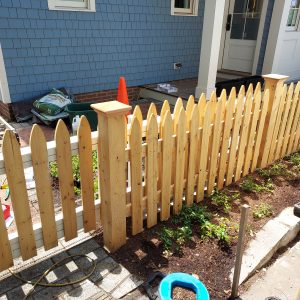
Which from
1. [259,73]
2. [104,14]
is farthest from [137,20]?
[259,73]

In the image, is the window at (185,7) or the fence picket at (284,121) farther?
the window at (185,7)

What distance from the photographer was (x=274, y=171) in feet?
13.8

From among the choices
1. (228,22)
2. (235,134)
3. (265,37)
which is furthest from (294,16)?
(235,134)

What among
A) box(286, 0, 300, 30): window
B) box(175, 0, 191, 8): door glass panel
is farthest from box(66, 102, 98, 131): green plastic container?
box(286, 0, 300, 30): window

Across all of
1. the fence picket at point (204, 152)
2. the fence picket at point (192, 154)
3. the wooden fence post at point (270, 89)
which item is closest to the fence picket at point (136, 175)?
the fence picket at point (192, 154)

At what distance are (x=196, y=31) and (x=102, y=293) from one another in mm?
7632

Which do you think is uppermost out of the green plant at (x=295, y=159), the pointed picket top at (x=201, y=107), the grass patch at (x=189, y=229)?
the pointed picket top at (x=201, y=107)

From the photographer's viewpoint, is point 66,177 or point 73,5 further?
point 73,5

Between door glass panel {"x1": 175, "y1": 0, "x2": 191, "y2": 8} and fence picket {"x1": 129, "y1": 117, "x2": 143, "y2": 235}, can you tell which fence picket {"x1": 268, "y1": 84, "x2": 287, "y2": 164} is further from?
door glass panel {"x1": 175, "y1": 0, "x2": 191, "y2": 8}

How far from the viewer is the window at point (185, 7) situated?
7.75 meters

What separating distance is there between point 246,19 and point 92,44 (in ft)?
15.0

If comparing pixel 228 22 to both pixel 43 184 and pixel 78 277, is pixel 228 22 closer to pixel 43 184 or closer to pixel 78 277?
pixel 43 184

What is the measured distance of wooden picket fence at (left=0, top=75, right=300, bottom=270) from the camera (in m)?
2.23

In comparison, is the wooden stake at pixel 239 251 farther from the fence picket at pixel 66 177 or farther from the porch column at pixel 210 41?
the porch column at pixel 210 41
